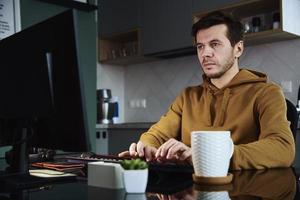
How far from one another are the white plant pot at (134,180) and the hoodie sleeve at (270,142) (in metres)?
0.40

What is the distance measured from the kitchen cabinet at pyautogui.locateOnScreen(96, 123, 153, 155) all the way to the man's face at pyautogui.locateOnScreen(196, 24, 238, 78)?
1.71 meters

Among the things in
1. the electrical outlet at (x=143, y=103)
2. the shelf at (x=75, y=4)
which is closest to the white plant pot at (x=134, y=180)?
the shelf at (x=75, y=4)

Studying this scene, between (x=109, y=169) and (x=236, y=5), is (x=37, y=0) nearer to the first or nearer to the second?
(x=236, y=5)

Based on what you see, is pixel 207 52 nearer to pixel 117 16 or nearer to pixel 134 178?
pixel 134 178

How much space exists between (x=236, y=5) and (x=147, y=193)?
2.40 meters

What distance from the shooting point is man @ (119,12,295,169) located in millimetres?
1313

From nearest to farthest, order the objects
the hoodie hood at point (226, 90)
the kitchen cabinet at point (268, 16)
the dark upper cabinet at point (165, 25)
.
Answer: the hoodie hood at point (226, 90)
the kitchen cabinet at point (268, 16)
the dark upper cabinet at point (165, 25)

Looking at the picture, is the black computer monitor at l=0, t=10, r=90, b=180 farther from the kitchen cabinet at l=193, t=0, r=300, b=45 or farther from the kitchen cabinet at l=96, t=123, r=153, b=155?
the kitchen cabinet at l=96, t=123, r=153, b=155

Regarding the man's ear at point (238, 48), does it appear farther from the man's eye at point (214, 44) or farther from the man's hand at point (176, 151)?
the man's hand at point (176, 151)

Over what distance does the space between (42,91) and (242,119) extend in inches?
30.7

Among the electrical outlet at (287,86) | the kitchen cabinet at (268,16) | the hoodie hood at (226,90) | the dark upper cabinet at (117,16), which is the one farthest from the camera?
the dark upper cabinet at (117,16)

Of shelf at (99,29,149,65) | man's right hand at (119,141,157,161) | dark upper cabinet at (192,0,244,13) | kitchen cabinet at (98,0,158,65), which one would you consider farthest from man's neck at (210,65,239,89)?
shelf at (99,29,149,65)

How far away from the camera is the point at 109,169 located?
0.81 meters

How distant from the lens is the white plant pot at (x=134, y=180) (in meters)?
0.76
